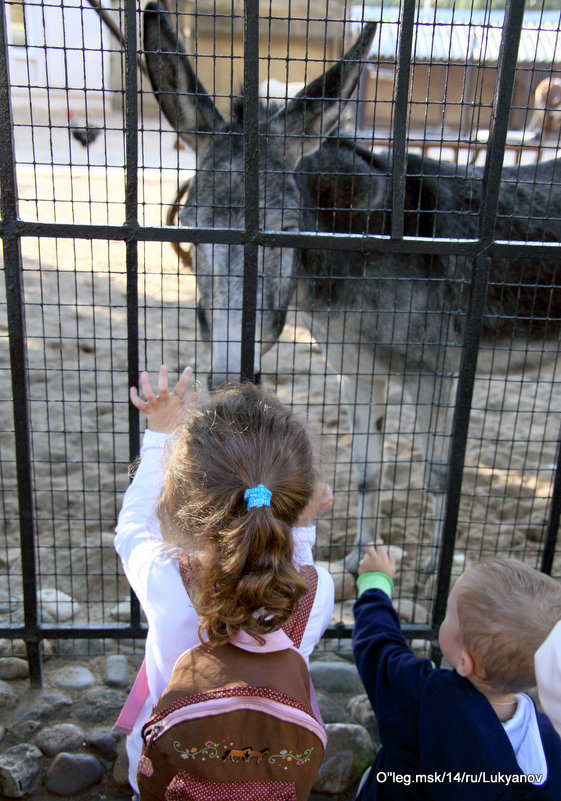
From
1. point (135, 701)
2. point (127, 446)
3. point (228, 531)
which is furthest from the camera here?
point (127, 446)

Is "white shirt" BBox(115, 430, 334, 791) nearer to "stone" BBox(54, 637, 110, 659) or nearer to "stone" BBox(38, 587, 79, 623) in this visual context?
"stone" BBox(54, 637, 110, 659)

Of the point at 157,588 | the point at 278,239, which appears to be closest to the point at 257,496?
the point at 157,588

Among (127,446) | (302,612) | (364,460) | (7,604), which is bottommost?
(7,604)

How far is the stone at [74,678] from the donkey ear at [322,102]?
2.52 m

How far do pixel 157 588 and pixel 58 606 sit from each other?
2014 mm

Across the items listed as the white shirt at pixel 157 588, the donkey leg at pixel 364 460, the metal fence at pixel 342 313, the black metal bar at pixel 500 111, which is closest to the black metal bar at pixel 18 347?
the metal fence at pixel 342 313

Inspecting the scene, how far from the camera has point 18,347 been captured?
2641 millimetres

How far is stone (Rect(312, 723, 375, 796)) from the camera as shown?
272 cm

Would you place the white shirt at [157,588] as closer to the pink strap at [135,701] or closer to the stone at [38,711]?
the pink strap at [135,701]

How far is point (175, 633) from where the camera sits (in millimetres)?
1867

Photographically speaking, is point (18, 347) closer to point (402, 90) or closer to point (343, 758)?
point (402, 90)

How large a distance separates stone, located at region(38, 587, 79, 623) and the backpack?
1.94 metres

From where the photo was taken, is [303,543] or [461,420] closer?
[303,543]

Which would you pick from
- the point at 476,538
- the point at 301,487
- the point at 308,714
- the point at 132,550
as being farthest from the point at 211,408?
the point at 476,538
